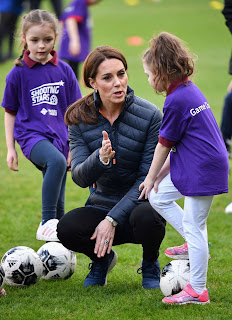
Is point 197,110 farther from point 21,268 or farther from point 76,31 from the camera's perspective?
point 76,31

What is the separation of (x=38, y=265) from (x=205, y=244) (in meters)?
1.29

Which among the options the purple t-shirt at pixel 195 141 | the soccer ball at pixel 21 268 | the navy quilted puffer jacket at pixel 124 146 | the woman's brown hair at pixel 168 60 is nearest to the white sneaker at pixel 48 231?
the soccer ball at pixel 21 268

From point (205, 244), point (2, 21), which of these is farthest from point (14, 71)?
point (2, 21)

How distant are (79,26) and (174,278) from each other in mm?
7269

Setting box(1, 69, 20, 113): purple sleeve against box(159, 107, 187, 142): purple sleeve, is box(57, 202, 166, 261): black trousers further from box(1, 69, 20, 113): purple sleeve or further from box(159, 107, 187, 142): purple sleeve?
box(1, 69, 20, 113): purple sleeve

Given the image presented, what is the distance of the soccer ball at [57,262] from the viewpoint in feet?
15.3

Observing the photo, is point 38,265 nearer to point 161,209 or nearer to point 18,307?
point 18,307

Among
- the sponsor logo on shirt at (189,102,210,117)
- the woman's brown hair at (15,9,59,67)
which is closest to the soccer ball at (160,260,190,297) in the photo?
the sponsor logo on shirt at (189,102,210,117)

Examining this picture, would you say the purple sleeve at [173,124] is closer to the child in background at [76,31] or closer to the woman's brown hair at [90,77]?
the woman's brown hair at [90,77]

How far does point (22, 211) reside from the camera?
666cm

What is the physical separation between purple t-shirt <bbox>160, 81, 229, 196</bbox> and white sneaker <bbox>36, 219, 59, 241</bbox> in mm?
1403

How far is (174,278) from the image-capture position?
4.05 meters

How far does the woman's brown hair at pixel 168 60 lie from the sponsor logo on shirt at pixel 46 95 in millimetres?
1580

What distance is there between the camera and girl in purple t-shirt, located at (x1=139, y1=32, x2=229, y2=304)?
3775 mm
